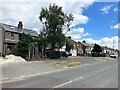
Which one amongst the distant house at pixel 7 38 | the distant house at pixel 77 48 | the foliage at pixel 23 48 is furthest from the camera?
the distant house at pixel 77 48

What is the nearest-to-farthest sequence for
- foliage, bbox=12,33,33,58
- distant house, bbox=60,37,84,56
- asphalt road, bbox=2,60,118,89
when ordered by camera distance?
asphalt road, bbox=2,60,118,89 < foliage, bbox=12,33,33,58 < distant house, bbox=60,37,84,56

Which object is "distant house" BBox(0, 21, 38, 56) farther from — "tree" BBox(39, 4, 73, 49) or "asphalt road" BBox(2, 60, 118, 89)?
"asphalt road" BBox(2, 60, 118, 89)

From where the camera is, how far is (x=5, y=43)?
197 ft

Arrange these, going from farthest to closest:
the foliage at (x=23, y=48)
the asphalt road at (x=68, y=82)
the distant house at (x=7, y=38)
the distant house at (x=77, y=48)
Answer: the distant house at (x=77, y=48)
the distant house at (x=7, y=38)
the foliage at (x=23, y=48)
the asphalt road at (x=68, y=82)

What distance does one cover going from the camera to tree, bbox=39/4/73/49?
66750 millimetres

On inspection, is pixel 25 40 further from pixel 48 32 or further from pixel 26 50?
pixel 48 32

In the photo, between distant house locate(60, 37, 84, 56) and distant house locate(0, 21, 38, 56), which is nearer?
distant house locate(0, 21, 38, 56)

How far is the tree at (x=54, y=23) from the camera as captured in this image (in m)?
66.8

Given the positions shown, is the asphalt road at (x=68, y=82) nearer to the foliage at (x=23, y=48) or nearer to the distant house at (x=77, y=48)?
the foliage at (x=23, y=48)

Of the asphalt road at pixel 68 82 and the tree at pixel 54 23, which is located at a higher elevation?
the tree at pixel 54 23

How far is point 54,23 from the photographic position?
2657 inches

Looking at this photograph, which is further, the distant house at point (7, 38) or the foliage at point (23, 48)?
the distant house at point (7, 38)

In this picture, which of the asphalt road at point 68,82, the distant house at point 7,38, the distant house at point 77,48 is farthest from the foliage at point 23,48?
the distant house at point 77,48

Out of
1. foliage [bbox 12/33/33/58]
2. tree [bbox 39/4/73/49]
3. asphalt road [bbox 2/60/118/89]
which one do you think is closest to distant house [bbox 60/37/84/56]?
tree [bbox 39/4/73/49]
